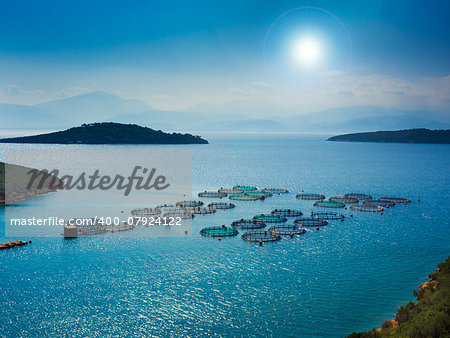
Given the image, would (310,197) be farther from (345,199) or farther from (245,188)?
(245,188)

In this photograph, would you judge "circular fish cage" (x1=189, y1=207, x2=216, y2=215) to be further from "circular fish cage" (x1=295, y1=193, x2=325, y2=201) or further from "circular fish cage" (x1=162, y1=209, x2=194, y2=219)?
"circular fish cage" (x1=295, y1=193, x2=325, y2=201)

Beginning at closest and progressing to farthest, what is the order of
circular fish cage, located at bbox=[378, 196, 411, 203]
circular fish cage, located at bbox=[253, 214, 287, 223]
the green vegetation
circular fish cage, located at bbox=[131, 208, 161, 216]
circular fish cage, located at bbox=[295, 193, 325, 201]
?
the green vegetation < circular fish cage, located at bbox=[253, 214, 287, 223] < circular fish cage, located at bbox=[131, 208, 161, 216] < circular fish cage, located at bbox=[378, 196, 411, 203] < circular fish cage, located at bbox=[295, 193, 325, 201]

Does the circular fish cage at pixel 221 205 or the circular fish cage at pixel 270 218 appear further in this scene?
the circular fish cage at pixel 221 205

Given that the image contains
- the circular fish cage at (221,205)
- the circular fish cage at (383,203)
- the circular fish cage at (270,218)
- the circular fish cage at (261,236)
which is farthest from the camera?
the circular fish cage at (383,203)

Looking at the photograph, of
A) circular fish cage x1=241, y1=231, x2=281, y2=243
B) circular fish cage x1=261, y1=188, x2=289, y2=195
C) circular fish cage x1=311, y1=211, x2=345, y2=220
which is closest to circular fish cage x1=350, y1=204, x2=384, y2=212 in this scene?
circular fish cage x1=311, y1=211, x2=345, y2=220

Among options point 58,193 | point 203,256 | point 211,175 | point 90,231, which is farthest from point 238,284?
point 211,175

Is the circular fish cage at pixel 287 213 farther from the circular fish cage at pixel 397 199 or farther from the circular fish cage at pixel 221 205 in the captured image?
the circular fish cage at pixel 397 199
